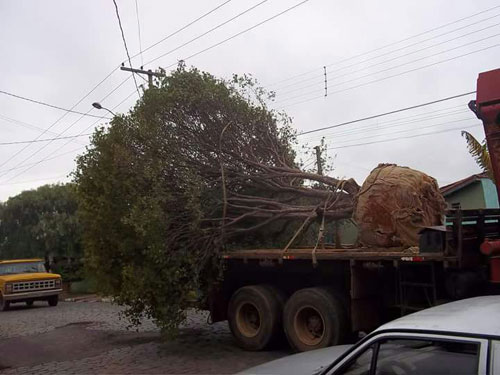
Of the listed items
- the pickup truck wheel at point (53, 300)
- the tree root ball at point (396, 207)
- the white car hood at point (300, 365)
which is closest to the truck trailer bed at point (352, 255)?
the tree root ball at point (396, 207)

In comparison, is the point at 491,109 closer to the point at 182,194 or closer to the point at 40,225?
the point at 182,194

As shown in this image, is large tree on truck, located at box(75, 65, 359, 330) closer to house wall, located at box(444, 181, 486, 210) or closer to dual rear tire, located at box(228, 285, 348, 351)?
dual rear tire, located at box(228, 285, 348, 351)

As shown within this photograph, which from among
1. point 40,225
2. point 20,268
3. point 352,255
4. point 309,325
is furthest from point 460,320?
point 40,225

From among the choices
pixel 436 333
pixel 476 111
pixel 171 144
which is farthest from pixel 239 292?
pixel 436 333

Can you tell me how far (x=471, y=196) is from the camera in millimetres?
17297

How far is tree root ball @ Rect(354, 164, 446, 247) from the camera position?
7664 millimetres

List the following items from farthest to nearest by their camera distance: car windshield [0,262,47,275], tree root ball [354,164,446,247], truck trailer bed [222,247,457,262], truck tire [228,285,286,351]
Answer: car windshield [0,262,47,275] < truck tire [228,285,286,351] < tree root ball [354,164,446,247] < truck trailer bed [222,247,457,262]

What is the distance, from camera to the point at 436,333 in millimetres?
2703

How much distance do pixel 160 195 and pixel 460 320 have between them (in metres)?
6.43

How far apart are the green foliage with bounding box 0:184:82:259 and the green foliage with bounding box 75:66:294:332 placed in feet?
55.4

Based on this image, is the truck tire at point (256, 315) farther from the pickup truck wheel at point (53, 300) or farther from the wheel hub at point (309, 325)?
the pickup truck wheel at point (53, 300)

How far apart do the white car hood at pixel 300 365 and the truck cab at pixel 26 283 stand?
53.2ft

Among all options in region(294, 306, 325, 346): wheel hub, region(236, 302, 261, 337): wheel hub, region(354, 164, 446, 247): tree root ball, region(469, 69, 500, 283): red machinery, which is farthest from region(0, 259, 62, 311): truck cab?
region(469, 69, 500, 283): red machinery

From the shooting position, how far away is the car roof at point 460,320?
2.64m
